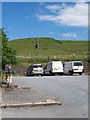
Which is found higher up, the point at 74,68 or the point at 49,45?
the point at 49,45

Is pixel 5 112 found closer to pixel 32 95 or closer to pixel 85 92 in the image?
pixel 32 95

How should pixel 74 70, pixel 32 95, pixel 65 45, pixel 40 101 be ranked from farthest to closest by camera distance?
pixel 65 45
pixel 74 70
pixel 32 95
pixel 40 101

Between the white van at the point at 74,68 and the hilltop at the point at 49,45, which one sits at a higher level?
the hilltop at the point at 49,45

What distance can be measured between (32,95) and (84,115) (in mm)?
5578

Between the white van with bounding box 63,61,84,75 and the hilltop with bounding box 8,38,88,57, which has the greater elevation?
the hilltop with bounding box 8,38,88,57

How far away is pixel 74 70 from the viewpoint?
47906 millimetres

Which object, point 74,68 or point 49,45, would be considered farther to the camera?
point 49,45

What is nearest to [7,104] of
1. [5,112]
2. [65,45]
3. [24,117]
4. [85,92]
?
[5,112]

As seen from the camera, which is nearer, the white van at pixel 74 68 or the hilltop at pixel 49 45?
the white van at pixel 74 68

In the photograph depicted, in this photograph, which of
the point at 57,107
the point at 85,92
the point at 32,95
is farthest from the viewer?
the point at 85,92

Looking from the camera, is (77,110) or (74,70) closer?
(77,110)

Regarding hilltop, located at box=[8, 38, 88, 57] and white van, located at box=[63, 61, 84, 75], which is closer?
white van, located at box=[63, 61, 84, 75]

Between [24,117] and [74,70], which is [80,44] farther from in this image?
[24,117]

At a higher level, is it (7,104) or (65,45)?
(65,45)
